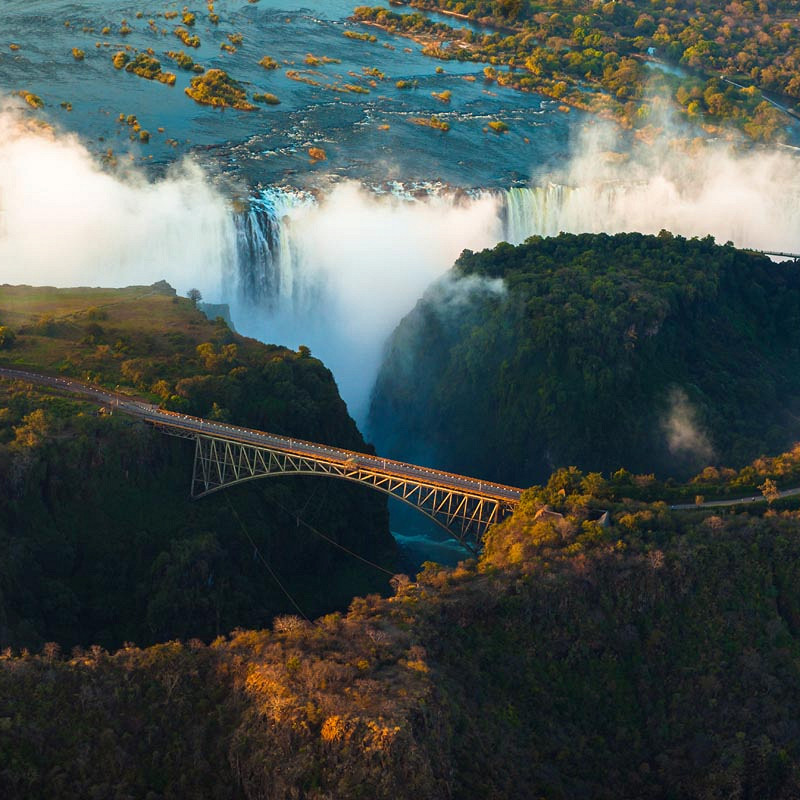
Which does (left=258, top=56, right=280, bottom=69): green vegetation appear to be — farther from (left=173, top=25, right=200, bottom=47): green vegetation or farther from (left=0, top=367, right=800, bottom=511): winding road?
(left=0, top=367, right=800, bottom=511): winding road

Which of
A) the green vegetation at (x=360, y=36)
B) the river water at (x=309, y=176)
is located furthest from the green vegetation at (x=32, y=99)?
the green vegetation at (x=360, y=36)

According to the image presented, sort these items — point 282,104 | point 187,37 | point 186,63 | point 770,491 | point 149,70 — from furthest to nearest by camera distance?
point 187,37
point 186,63
point 149,70
point 282,104
point 770,491

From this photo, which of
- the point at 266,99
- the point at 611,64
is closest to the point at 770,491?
the point at 266,99

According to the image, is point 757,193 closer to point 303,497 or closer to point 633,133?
point 633,133

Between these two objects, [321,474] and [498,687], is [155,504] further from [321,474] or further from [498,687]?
[498,687]

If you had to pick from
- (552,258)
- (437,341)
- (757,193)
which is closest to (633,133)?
(757,193)
